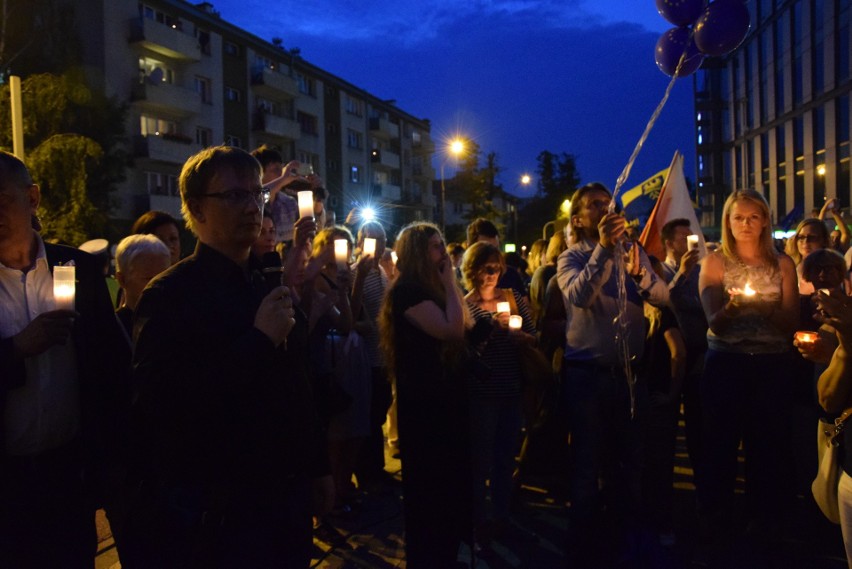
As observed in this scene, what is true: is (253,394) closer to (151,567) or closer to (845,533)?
(151,567)

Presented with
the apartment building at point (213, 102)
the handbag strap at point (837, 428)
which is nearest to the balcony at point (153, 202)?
the apartment building at point (213, 102)

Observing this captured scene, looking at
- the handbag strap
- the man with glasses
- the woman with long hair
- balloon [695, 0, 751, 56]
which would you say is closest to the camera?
the man with glasses

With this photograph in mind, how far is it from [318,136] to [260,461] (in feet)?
139

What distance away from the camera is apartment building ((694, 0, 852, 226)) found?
32.8 metres

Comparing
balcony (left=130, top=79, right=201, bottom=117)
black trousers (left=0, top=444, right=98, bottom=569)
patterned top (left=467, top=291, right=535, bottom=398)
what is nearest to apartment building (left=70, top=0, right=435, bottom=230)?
balcony (left=130, top=79, right=201, bottom=117)

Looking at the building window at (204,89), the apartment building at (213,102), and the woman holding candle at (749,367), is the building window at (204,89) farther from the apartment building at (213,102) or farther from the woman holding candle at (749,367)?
the woman holding candle at (749,367)

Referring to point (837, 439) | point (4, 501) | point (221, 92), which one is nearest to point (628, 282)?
point (837, 439)

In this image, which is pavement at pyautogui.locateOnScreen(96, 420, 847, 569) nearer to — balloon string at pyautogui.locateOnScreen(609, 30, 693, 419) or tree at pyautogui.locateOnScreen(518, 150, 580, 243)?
balloon string at pyautogui.locateOnScreen(609, 30, 693, 419)

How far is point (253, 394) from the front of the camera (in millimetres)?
2275

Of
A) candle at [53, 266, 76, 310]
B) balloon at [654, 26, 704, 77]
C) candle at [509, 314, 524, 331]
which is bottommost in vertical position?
candle at [509, 314, 524, 331]

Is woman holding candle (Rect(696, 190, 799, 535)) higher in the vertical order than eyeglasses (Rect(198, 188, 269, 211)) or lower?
lower

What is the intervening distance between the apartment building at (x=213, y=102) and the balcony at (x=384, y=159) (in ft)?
0.36

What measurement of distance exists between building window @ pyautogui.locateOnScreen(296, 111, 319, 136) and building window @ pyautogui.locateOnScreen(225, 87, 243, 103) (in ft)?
19.1

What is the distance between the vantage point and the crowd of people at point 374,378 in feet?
7.36
